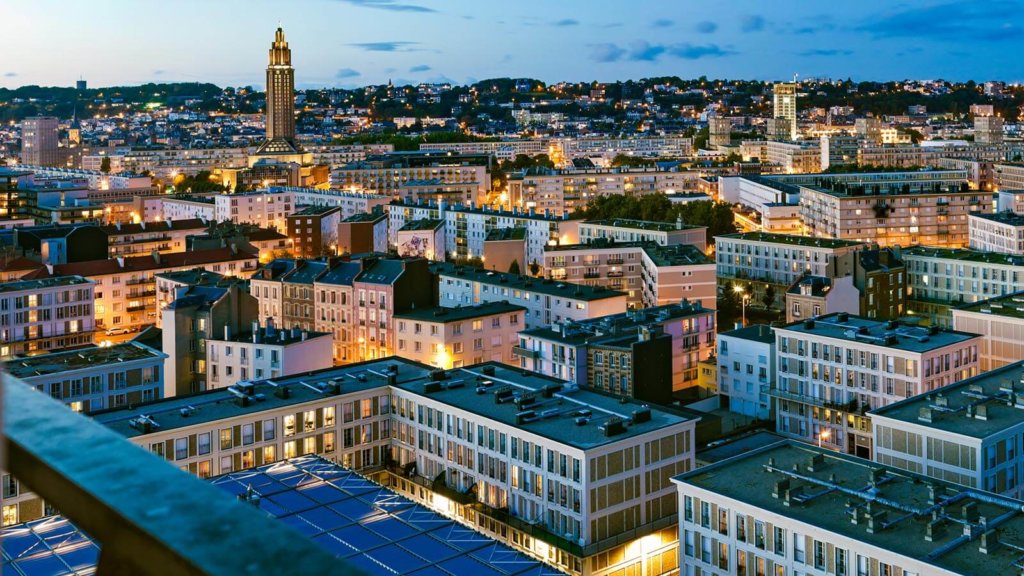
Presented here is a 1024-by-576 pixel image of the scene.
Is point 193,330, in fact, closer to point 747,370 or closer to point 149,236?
point 747,370

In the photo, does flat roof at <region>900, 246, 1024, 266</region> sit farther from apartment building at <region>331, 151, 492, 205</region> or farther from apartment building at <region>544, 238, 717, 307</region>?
apartment building at <region>331, 151, 492, 205</region>

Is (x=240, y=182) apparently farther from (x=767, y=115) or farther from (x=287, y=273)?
(x=767, y=115)

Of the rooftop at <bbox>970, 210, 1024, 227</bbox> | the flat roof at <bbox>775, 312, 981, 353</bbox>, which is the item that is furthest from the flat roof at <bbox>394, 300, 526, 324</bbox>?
the rooftop at <bbox>970, 210, 1024, 227</bbox>

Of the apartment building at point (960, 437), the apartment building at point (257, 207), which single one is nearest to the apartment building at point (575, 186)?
the apartment building at point (257, 207)

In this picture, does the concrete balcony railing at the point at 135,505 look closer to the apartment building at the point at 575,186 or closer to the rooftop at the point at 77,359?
the rooftop at the point at 77,359

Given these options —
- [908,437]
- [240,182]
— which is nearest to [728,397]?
[908,437]

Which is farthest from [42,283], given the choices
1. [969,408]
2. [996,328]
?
[996,328]

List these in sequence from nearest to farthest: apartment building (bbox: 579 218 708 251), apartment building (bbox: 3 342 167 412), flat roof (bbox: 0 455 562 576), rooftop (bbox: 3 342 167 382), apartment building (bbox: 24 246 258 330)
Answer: flat roof (bbox: 0 455 562 576)
apartment building (bbox: 3 342 167 412)
rooftop (bbox: 3 342 167 382)
apartment building (bbox: 24 246 258 330)
apartment building (bbox: 579 218 708 251)
